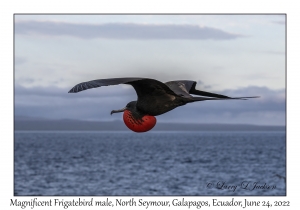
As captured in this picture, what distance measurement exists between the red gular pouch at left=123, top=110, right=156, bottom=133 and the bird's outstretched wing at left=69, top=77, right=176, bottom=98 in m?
0.31

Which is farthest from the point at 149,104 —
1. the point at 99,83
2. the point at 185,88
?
the point at 99,83

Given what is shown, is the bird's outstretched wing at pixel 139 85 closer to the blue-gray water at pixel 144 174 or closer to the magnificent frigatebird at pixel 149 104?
the magnificent frigatebird at pixel 149 104

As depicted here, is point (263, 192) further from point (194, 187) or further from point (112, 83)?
point (112, 83)

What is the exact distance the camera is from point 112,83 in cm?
758

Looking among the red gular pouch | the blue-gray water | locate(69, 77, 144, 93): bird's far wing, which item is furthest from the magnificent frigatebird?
the blue-gray water

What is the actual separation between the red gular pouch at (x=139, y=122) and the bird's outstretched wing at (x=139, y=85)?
0.31 metres

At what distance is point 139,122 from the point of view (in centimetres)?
898

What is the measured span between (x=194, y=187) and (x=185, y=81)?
110 ft

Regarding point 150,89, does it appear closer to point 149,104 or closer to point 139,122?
point 149,104

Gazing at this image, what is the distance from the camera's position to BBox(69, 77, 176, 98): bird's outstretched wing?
7.62 metres

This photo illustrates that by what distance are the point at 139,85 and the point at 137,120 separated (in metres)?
0.54

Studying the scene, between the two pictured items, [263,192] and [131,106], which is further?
[263,192]

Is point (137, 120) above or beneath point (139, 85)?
beneath
